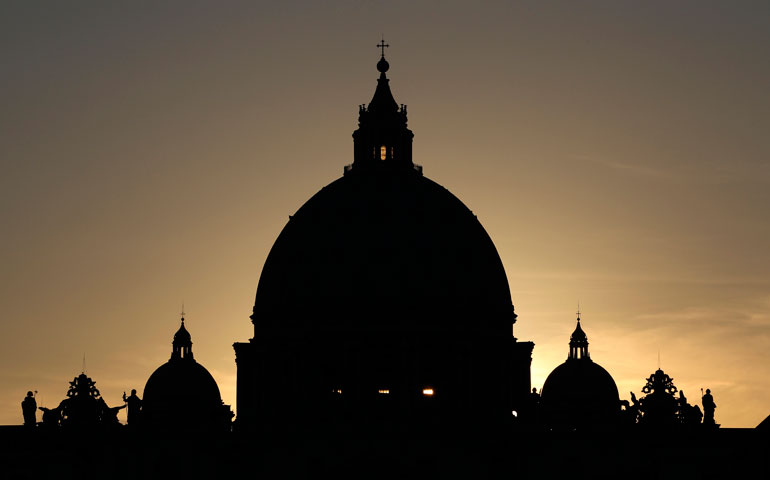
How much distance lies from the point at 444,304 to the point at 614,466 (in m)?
18.7

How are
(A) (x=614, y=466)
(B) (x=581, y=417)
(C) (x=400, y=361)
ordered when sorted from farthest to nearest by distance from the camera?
(B) (x=581, y=417) < (C) (x=400, y=361) < (A) (x=614, y=466)

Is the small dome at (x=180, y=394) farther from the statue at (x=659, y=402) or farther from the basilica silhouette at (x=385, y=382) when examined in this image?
the statue at (x=659, y=402)

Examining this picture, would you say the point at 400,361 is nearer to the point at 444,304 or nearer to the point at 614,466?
the point at 444,304

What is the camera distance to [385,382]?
5153 inches

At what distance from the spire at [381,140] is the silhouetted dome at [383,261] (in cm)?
137

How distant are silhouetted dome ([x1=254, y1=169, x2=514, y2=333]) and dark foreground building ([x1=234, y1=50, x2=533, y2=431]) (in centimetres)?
6

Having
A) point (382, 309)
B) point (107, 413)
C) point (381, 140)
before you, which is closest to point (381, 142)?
point (381, 140)

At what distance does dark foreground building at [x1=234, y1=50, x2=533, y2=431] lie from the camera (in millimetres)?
131250

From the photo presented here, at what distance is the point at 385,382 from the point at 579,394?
23112 millimetres

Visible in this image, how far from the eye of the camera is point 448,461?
12244 cm

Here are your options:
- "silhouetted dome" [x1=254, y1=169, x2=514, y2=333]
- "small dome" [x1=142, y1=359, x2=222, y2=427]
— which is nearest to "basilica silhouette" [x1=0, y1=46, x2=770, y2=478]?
"silhouetted dome" [x1=254, y1=169, x2=514, y2=333]

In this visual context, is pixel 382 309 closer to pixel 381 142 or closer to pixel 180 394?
pixel 381 142

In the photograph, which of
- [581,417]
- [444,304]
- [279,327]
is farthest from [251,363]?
[581,417]

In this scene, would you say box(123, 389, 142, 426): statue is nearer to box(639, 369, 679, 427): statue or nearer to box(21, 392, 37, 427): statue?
box(21, 392, 37, 427): statue
